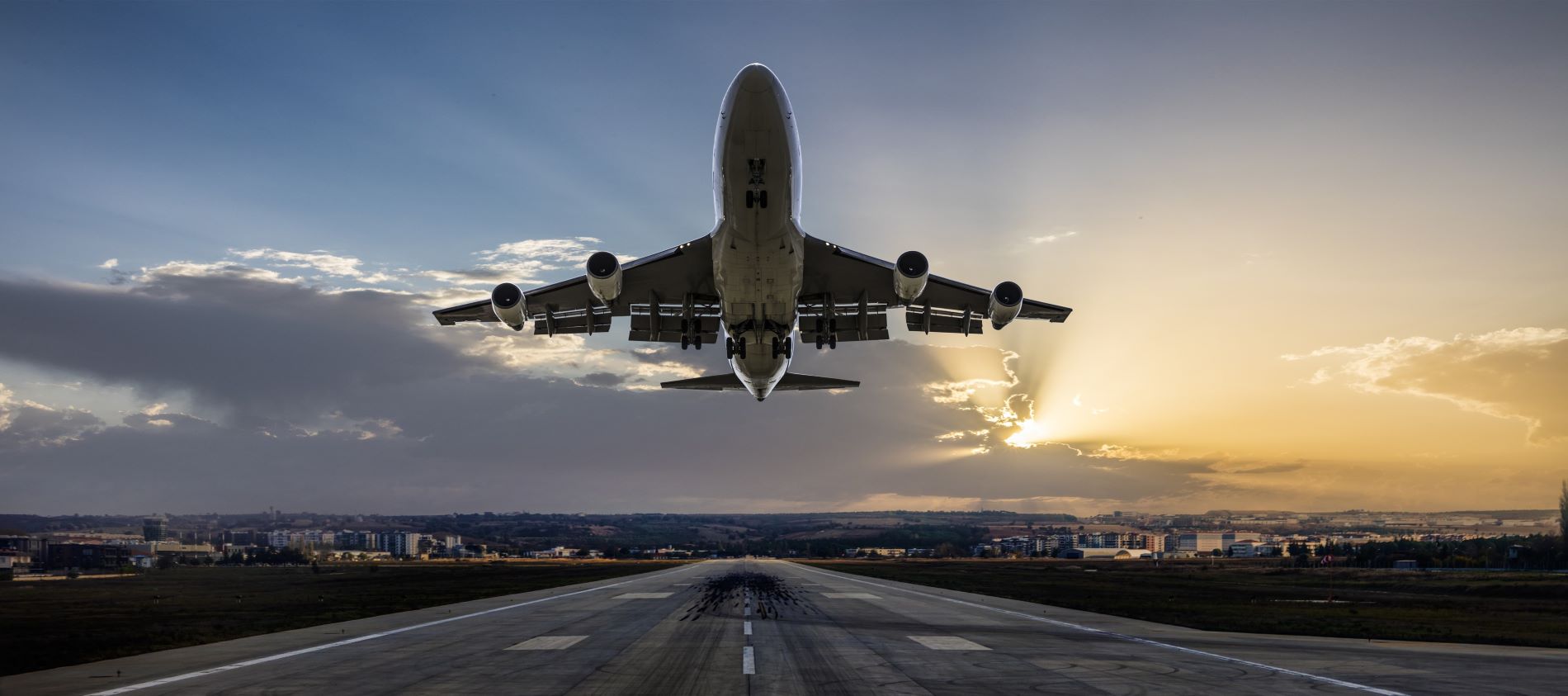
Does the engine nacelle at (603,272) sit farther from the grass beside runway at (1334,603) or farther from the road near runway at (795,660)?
the grass beside runway at (1334,603)

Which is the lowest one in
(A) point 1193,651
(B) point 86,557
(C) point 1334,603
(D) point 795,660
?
(B) point 86,557

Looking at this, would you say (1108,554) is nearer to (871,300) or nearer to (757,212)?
(871,300)

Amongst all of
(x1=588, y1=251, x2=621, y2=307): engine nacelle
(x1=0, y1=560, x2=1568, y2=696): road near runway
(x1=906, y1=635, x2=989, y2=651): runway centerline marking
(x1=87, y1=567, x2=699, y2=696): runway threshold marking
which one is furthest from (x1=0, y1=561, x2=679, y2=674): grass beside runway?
(x1=906, y1=635, x2=989, y2=651): runway centerline marking

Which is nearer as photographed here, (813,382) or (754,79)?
(754,79)

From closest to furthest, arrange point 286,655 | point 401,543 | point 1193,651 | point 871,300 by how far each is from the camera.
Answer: point 286,655 < point 1193,651 < point 871,300 < point 401,543

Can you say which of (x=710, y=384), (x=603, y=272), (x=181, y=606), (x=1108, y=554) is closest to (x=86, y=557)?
(x=181, y=606)

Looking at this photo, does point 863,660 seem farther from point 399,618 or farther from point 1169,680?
point 399,618

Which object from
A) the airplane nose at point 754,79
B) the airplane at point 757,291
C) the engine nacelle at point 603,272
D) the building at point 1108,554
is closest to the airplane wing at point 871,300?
the airplane at point 757,291

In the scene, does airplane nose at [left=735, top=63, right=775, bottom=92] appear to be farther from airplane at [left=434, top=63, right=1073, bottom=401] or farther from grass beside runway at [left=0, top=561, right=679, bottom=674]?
grass beside runway at [left=0, top=561, right=679, bottom=674]
